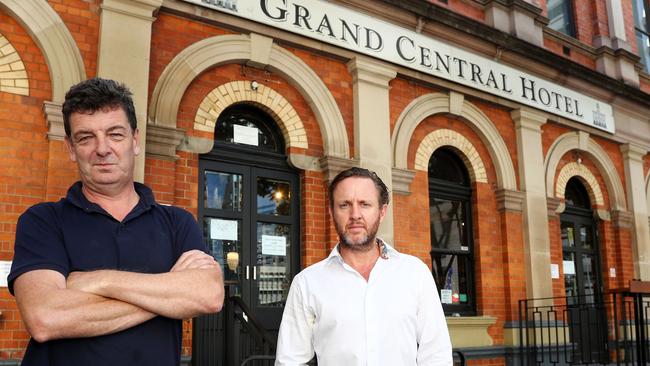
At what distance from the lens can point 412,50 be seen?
7.79 metres

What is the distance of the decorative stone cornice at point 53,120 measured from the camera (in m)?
5.09

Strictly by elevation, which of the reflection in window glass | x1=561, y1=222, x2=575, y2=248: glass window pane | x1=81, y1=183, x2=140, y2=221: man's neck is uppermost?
the reflection in window glass

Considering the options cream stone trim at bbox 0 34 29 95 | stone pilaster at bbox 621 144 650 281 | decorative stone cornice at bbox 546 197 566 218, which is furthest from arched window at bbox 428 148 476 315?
cream stone trim at bbox 0 34 29 95

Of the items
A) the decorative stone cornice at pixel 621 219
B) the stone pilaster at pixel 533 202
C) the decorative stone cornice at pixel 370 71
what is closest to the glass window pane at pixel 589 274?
the decorative stone cornice at pixel 621 219

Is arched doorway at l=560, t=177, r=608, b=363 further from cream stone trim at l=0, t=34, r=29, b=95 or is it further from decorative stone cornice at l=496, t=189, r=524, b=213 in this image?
cream stone trim at l=0, t=34, r=29, b=95

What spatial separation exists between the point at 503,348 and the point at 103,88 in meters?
7.31

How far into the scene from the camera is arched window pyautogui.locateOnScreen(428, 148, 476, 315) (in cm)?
810

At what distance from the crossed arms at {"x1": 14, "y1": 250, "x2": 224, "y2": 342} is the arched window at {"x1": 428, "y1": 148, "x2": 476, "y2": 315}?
6.38 m

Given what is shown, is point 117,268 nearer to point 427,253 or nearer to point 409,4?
point 427,253

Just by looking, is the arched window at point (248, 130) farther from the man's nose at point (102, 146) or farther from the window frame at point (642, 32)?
the window frame at point (642, 32)

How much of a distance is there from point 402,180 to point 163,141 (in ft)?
9.96

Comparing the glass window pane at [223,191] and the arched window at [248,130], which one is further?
the arched window at [248,130]

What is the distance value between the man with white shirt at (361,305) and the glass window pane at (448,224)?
18.1 ft

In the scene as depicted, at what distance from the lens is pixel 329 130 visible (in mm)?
6941
